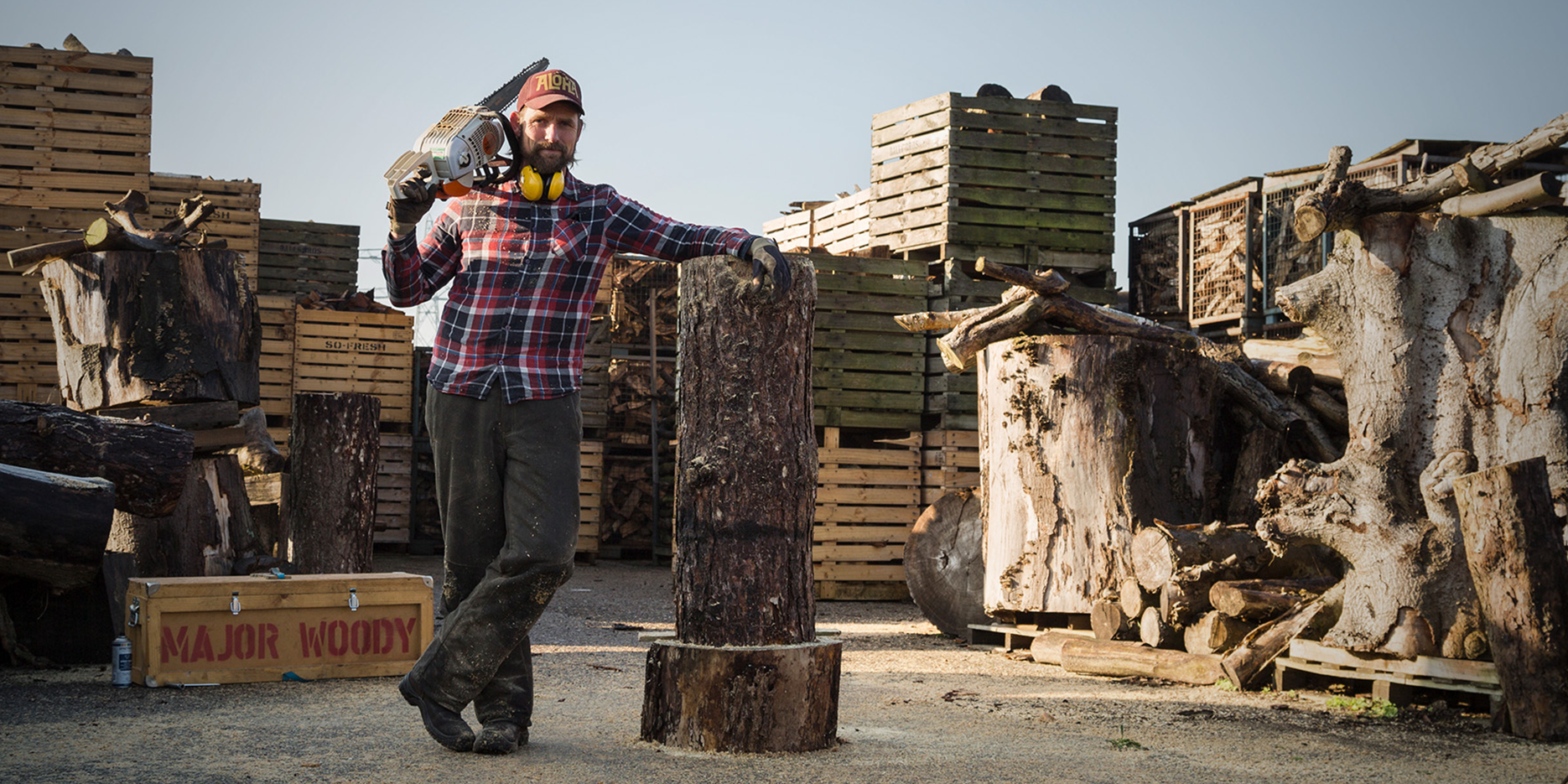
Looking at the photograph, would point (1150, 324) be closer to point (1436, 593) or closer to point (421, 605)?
point (1436, 593)

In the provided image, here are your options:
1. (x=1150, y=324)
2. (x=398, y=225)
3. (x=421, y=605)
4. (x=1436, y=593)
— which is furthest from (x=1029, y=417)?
(x=398, y=225)

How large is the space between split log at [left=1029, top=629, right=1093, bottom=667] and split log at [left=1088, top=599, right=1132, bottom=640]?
0.11m

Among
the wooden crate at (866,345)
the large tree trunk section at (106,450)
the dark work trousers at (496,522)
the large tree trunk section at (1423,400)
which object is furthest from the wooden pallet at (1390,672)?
the wooden crate at (866,345)

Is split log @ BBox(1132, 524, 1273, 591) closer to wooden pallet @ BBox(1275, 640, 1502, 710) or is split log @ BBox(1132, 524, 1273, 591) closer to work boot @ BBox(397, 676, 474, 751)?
wooden pallet @ BBox(1275, 640, 1502, 710)

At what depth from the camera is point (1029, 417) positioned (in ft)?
29.6

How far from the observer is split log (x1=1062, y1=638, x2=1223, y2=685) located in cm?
731

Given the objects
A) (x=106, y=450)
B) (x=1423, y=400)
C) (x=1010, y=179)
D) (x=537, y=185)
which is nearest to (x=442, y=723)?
(x=537, y=185)

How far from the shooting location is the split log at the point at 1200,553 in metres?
7.82

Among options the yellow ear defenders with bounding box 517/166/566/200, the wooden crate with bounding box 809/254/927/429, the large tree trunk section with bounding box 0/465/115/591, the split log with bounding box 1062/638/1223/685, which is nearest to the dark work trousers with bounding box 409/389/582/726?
the yellow ear defenders with bounding box 517/166/566/200

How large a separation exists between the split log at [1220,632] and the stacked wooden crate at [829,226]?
5951mm

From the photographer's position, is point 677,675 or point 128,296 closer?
point 677,675

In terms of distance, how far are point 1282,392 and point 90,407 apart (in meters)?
8.03

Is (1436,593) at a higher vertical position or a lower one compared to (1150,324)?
lower

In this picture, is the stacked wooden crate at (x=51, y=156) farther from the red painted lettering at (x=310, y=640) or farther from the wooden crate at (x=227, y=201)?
the red painted lettering at (x=310, y=640)
